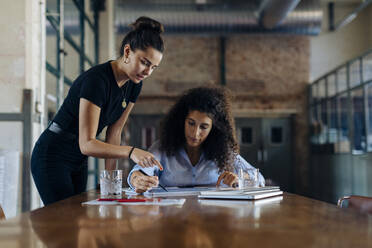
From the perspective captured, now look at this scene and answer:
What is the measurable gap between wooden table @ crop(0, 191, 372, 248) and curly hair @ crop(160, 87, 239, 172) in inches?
38.0

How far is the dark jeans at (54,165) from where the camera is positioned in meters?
1.66

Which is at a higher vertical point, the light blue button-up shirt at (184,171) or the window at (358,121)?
the window at (358,121)

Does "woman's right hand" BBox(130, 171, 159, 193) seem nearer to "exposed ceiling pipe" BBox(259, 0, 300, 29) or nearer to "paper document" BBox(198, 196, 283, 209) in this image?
"paper document" BBox(198, 196, 283, 209)

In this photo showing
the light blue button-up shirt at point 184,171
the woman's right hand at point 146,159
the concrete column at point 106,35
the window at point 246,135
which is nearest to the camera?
the woman's right hand at point 146,159

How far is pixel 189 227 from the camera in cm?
81

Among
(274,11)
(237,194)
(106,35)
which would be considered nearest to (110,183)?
(237,194)

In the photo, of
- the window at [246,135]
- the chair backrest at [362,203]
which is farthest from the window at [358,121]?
the chair backrest at [362,203]

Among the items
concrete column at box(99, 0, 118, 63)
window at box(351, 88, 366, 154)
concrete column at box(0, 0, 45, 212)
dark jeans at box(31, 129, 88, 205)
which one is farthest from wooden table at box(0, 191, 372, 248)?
window at box(351, 88, 366, 154)

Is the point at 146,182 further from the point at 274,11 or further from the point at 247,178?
the point at 274,11

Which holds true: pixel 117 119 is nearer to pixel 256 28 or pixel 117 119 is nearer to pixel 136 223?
pixel 136 223

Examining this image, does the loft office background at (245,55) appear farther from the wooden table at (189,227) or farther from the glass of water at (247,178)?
the wooden table at (189,227)

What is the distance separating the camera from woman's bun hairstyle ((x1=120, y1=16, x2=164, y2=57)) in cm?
168

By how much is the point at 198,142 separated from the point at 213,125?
19 cm

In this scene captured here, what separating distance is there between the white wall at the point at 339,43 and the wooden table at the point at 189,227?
8490mm
